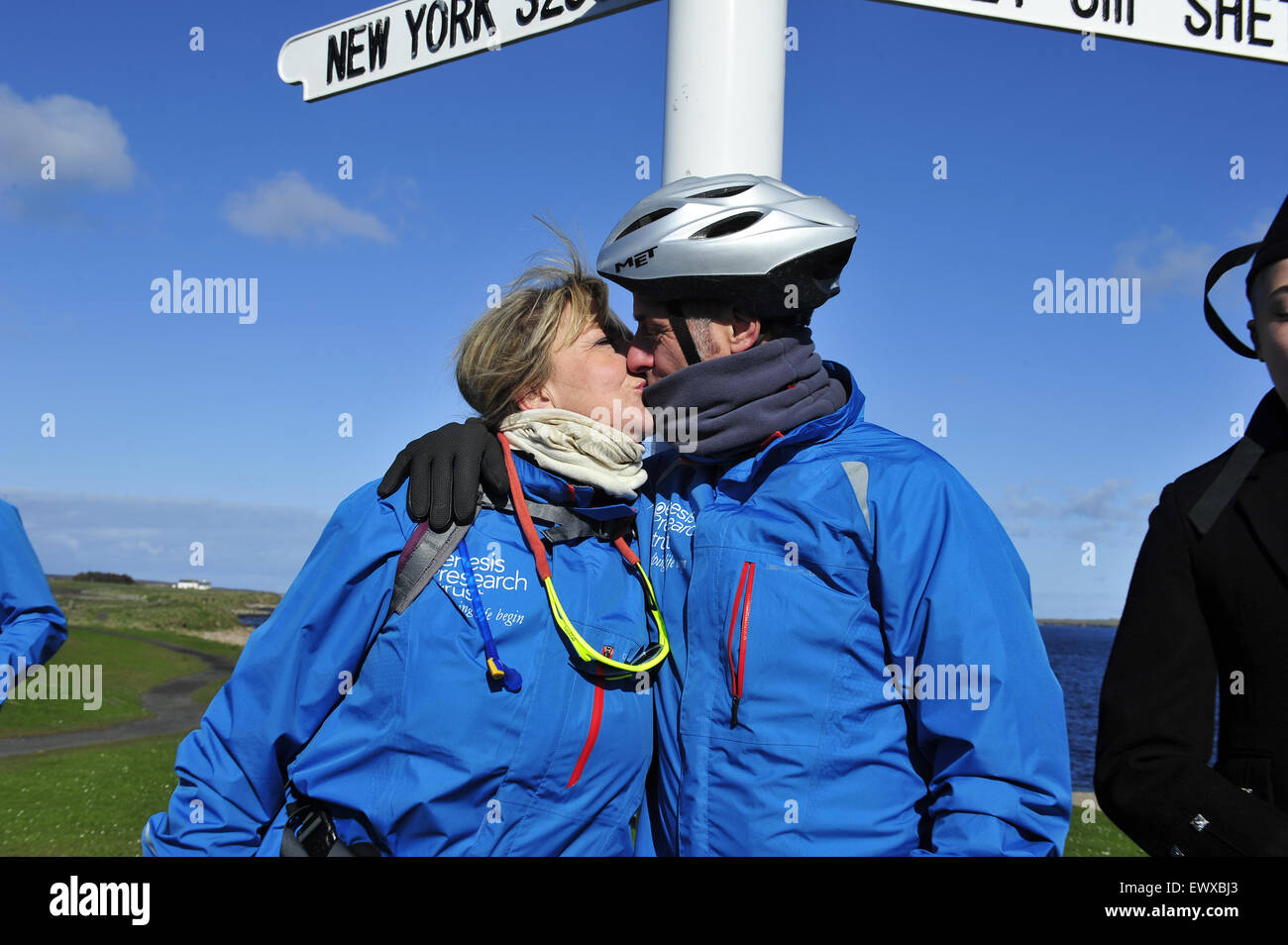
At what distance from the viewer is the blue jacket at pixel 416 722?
2.65 meters

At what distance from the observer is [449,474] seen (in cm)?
285

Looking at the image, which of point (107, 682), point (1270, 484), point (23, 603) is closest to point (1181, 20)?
point (1270, 484)

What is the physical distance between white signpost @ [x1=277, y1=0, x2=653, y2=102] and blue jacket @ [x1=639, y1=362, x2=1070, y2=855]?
1.84m

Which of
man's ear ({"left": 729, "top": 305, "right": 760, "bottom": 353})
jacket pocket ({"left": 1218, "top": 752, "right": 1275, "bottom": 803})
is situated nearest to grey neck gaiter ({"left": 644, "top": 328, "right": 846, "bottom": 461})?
man's ear ({"left": 729, "top": 305, "right": 760, "bottom": 353})

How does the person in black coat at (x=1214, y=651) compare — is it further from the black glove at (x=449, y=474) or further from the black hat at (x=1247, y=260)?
the black glove at (x=449, y=474)

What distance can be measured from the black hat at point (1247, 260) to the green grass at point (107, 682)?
14.4m

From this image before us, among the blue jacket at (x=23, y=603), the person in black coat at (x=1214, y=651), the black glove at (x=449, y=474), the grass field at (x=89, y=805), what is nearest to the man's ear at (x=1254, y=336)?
the person in black coat at (x=1214, y=651)

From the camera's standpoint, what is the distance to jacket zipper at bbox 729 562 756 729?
260 centimetres

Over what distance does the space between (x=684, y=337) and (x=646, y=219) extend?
16.8 inches

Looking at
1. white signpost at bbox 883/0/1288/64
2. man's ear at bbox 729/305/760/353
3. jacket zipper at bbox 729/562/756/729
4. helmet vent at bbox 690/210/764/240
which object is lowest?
jacket zipper at bbox 729/562/756/729

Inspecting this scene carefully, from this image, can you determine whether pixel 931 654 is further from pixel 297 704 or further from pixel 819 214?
pixel 297 704

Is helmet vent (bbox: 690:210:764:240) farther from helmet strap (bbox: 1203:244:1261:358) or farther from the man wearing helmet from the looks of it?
helmet strap (bbox: 1203:244:1261:358)

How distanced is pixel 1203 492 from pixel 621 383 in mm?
1758

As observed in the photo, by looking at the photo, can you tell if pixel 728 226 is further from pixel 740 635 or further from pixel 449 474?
pixel 740 635
